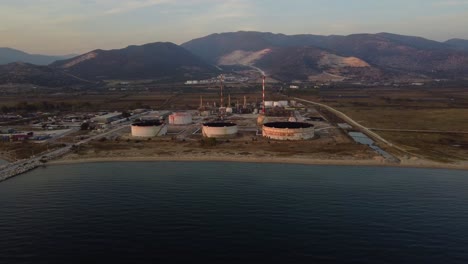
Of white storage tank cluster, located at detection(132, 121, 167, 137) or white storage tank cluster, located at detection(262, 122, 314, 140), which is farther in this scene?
white storage tank cluster, located at detection(132, 121, 167, 137)

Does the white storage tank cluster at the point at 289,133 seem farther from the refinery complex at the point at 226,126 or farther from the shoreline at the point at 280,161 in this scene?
the shoreline at the point at 280,161

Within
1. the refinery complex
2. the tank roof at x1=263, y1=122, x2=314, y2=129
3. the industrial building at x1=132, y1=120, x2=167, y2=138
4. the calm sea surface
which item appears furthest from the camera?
the tank roof at x1=263, y1=122, x2=314, y2=129

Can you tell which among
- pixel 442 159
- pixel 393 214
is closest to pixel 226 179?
pixel 393 214

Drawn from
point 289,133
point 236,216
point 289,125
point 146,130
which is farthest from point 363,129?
point 236,216

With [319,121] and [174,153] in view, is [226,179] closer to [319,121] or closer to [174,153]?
[174,153]

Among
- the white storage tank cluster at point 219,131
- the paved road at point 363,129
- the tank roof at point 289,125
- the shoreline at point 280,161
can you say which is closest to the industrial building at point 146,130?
the white storage tank cluster at point 219,131

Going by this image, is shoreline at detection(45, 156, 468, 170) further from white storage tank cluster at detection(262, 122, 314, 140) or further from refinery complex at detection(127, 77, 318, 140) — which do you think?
refinery complex at detection(127, 77, 318, 140)

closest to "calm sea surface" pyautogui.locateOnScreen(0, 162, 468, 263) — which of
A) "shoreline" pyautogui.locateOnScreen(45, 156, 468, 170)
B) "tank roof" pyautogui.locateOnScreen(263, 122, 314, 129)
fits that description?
"shoreline" pyautogui.locateOnScreen(45, 156, 468, 170)

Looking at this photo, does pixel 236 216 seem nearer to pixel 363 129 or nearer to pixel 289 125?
pixel 289 125
